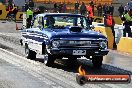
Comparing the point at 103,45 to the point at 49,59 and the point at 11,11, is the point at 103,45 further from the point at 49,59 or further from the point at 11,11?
the point at 11,11

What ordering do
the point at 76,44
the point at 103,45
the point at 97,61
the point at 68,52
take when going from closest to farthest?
1. the point at 68,52
2. the point at 76,44
3. the point at 103,45
4. the point at 97,61

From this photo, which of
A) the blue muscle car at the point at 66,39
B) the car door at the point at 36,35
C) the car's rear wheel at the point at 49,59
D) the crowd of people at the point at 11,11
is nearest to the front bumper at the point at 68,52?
the blue muscle car at the point at 66,39

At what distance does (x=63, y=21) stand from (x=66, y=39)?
141 cm

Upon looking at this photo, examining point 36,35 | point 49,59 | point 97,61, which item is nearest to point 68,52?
point 49,59

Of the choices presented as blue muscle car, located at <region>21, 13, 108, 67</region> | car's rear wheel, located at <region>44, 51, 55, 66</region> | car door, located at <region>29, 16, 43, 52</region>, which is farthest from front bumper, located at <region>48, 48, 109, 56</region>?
car door, located at <region>29, 16, 43, 52</region>

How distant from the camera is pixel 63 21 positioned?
12.9m

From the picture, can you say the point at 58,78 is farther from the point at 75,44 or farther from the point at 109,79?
the point at 109,79

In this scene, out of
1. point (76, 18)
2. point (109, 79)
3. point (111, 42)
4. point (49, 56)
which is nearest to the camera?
point (109, 79)

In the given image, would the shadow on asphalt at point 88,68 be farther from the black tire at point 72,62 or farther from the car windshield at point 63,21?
the car windshield at point 63,21

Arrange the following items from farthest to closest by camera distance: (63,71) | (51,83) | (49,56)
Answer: (49,56) → (63,71) → (51,83)

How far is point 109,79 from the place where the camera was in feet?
15.4

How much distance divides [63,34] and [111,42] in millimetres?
8969

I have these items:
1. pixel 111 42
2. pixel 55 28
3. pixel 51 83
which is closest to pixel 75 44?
pixel 55 28

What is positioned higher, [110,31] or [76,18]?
[76,18]
